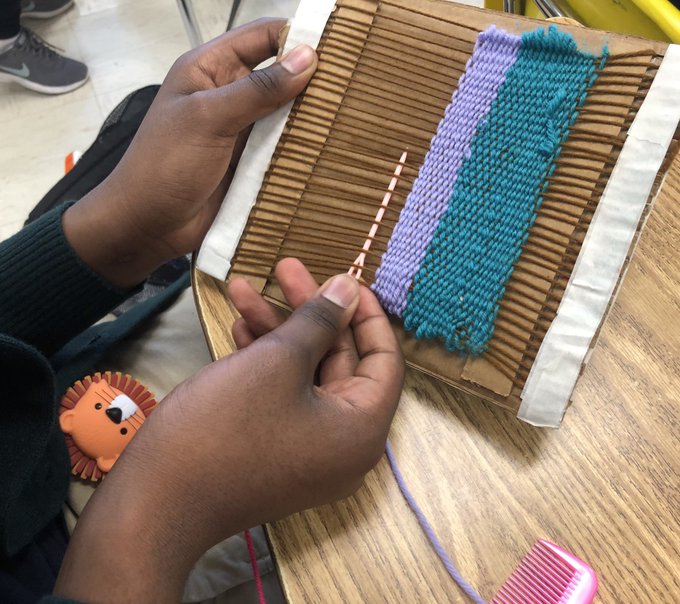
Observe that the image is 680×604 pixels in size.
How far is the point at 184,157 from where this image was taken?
0.55 m

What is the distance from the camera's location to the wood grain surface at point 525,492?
438 millimetres

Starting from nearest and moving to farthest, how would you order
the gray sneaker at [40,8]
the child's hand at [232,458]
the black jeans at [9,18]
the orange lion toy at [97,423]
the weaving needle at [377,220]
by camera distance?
the child's hand at [232,458] → the weaving needle at [377,220] → the orange lion toy at [97,423] → the black jeans at [9,18] → the gray sneaker at [40,8]

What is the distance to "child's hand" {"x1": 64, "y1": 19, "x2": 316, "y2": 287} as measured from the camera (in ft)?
1.75

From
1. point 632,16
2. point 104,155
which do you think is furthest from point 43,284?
point 632,16

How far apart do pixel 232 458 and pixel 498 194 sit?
11.7 inches

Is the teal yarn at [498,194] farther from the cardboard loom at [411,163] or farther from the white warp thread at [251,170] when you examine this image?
the white warp thread at [251,170]

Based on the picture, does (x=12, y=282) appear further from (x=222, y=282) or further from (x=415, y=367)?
(x=415, y=367)

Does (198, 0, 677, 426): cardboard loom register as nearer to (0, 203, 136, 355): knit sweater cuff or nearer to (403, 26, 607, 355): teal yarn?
(403, 26, 607, 355): teal yarn

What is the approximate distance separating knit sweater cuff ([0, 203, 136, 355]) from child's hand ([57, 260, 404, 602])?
241 mm

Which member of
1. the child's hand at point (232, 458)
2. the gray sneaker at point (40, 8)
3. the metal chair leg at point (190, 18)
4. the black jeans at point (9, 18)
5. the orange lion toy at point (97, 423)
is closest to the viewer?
the child's hand at point (232, 458)

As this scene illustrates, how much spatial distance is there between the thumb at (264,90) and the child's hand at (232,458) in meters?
0.19

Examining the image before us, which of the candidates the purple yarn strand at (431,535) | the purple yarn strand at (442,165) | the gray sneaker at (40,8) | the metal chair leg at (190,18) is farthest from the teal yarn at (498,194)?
the gray sneaker at (40,8)

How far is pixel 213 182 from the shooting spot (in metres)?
0.57

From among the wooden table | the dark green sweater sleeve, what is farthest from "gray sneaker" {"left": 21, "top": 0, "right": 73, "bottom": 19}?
the wooden table
